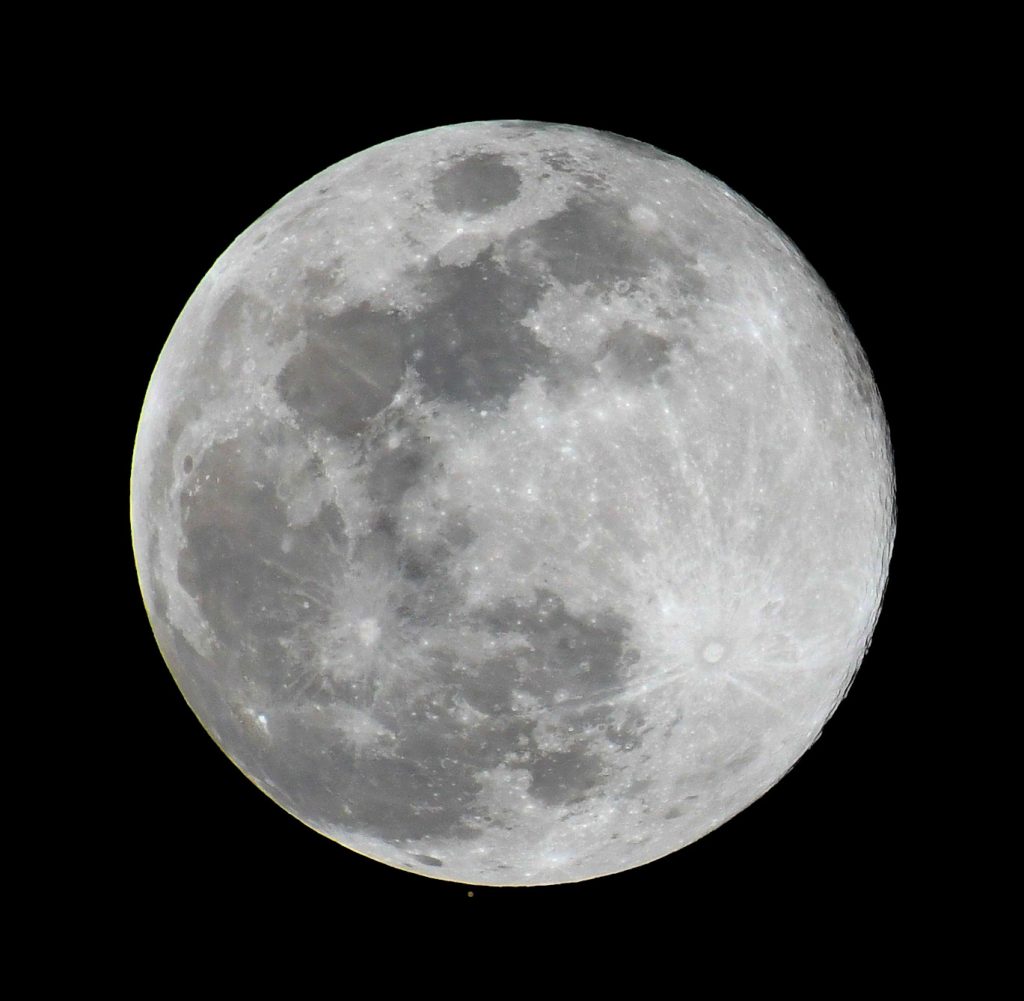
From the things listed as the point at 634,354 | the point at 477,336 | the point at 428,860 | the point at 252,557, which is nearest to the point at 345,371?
the point at 477,336

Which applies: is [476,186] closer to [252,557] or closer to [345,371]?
[345,371]

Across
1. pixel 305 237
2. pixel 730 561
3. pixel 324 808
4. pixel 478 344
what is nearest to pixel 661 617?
pixel 730 561

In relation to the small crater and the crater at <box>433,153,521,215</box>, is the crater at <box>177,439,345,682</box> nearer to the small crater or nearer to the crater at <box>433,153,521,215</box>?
the crater at <box>433,153,521,215</box>

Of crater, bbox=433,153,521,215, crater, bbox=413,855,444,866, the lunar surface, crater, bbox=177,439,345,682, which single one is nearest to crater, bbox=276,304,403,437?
the lunar surface

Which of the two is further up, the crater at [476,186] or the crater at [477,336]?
the crater at [476,186]

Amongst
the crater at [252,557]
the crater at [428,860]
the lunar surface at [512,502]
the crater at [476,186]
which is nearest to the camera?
the lunar surface at [512,502]

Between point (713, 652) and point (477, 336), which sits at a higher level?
point (477, 336)

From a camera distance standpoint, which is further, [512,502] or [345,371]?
[345,371]

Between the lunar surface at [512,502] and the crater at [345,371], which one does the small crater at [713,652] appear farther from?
the crater at [345,371]

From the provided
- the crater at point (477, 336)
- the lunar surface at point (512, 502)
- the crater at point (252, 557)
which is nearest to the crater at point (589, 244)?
the lunar surface at point (512, 502)
